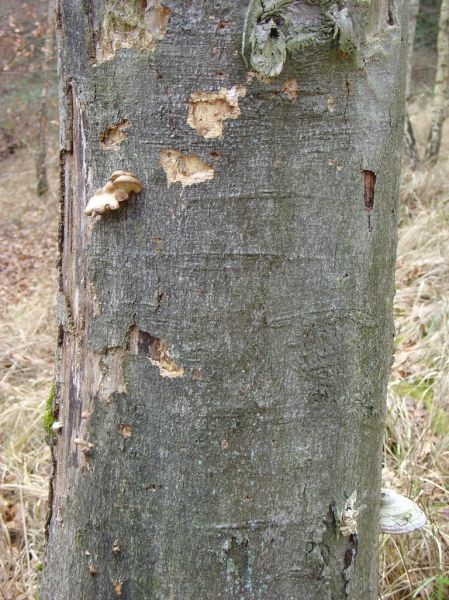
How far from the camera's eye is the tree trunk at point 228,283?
1.07 m

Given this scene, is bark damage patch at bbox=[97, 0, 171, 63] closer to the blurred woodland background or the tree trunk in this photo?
the tree trunk

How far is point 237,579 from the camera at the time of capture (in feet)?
3.85

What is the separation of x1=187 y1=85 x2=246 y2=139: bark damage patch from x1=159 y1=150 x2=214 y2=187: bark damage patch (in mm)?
52

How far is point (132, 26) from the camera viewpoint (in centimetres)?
109

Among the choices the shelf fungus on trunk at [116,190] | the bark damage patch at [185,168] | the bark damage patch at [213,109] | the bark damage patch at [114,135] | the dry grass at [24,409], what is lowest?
the dry grass at [24,409]

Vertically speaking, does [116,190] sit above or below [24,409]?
above

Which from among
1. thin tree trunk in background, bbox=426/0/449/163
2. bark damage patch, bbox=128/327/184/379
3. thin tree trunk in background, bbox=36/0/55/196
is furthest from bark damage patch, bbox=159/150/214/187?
thin tree trunk in background, bbox=36/0/55/196

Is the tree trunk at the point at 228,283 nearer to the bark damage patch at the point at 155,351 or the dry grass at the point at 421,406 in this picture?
the bark damage patch at the point at 155,351

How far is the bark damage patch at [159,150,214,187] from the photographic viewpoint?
1.09 meters

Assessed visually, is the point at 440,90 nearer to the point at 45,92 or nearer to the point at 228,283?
the point at 45,92

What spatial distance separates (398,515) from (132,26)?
4.63 ft

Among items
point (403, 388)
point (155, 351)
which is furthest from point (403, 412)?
point (155, 351)

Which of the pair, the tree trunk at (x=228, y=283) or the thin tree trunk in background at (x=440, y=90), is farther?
the thin tree trunk in background at (x=440, y=90)

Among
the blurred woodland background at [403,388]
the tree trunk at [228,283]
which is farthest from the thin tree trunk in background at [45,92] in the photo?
the tree trunk at [228,283]
